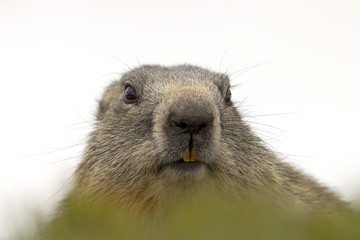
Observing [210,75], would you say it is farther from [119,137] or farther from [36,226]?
[36,226]

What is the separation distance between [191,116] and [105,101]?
3.88 meters

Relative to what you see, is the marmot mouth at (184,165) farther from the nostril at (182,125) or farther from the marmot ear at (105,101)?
the marmot ear at (105,101)

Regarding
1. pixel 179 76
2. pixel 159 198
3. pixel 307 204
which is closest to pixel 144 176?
pixel 159 198

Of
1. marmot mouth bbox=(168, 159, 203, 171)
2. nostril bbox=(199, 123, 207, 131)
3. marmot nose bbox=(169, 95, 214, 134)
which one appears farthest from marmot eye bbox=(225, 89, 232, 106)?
marmot mouth bbox=(168, 159, 203, 171)

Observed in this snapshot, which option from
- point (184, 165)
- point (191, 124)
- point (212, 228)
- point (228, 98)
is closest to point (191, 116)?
point (191, 124)

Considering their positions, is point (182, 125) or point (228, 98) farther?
point (228, 98)

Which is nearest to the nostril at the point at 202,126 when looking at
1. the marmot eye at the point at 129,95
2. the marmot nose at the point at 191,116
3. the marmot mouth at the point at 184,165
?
the marmot nose at the point at 191,116

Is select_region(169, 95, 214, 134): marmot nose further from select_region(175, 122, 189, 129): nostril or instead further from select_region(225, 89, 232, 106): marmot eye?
select_region(225, 89, 232, 106): marmot eye

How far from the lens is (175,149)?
602cm

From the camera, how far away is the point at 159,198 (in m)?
6.27

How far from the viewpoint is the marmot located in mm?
6070

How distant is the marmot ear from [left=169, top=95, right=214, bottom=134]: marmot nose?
121 inches

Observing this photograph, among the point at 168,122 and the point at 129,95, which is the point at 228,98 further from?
the point at 168,122

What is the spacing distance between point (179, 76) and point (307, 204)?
Answer: 107 inches
